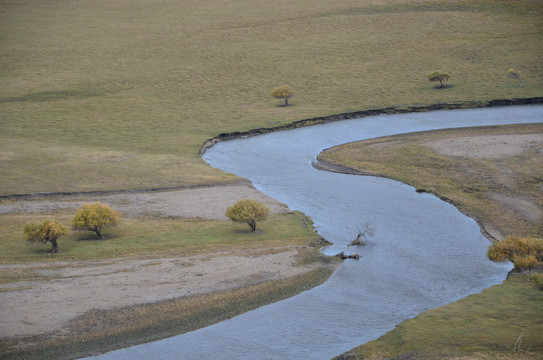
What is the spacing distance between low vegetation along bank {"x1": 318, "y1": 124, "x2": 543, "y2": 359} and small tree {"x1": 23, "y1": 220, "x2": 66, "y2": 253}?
18.2 meters

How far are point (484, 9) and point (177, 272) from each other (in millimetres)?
94533

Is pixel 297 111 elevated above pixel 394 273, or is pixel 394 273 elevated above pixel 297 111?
pixel 297 111

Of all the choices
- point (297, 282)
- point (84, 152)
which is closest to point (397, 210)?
point (297, 282)

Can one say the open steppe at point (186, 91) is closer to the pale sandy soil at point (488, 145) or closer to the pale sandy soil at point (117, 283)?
the pale sandy soil at point (117, 283)

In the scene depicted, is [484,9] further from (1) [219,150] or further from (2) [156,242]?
(2) [156,242]

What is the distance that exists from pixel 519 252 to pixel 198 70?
68805 millimetres

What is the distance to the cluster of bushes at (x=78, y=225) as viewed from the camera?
35125 millimetres

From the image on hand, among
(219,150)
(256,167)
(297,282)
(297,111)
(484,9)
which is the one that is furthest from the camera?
(484,9)

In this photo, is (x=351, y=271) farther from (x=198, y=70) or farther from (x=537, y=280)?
(x=198, y=70)

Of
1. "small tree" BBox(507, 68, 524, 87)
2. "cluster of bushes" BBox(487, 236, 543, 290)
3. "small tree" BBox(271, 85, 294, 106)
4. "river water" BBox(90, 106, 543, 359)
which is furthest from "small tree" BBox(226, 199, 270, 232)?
"small tree" BBox(507, 68, 524, 87)

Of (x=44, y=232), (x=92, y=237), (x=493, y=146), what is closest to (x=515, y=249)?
(x=92, y=237)

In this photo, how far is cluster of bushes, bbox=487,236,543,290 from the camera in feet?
104

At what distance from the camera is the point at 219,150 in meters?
65.1

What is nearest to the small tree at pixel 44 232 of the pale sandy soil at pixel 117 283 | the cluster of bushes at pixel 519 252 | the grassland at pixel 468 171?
the pale sandy soil at pixel 117 283
